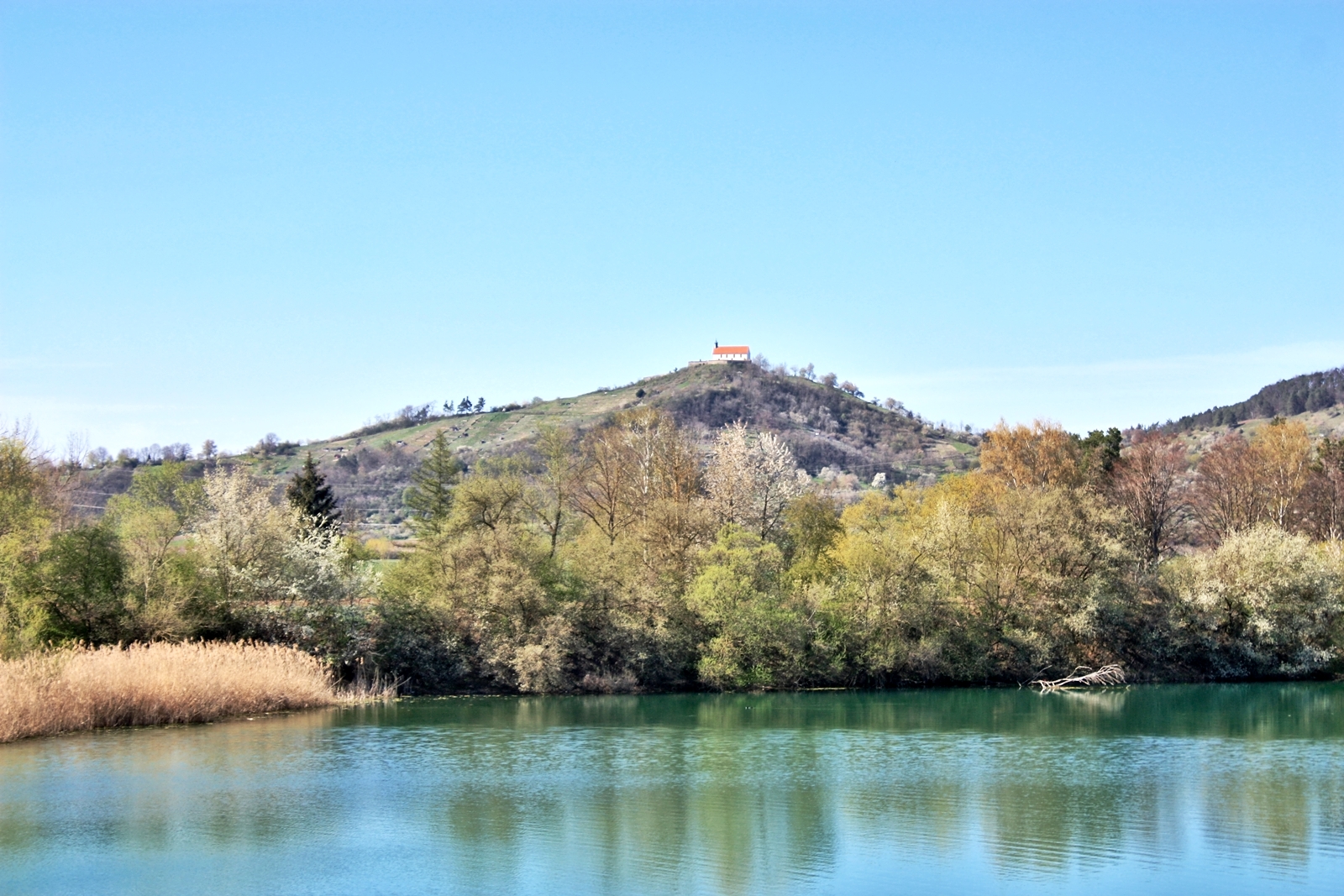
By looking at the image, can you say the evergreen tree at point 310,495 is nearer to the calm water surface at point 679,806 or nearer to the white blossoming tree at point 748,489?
the white blossoming tree at point 748,489

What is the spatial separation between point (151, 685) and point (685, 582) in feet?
78.9

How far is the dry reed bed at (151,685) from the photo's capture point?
115ft

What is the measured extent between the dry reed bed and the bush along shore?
3.53 ft

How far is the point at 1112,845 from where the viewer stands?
23.7 m

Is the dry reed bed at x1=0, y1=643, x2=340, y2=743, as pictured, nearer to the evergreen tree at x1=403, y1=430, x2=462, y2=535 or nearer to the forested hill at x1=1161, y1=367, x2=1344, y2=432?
the evergreen tree at x1=403, y1=430, x2=462, y2=535

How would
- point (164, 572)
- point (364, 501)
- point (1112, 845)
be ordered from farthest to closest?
point (364, 501), point (164, 572), point (1112, 845)

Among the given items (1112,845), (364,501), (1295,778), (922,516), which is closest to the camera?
(1112,845)

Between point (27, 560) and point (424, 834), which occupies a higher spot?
point (27, 560)

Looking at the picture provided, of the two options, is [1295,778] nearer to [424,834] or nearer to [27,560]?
[424,834]

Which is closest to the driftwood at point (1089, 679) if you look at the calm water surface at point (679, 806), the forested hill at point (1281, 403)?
the calm water surface at point (679, 806)

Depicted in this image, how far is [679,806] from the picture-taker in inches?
1091

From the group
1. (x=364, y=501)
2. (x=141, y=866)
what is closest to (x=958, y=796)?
(x=141, y=866)

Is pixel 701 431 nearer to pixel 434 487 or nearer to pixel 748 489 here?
pixel 434 487

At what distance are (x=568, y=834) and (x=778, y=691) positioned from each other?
29.3m
